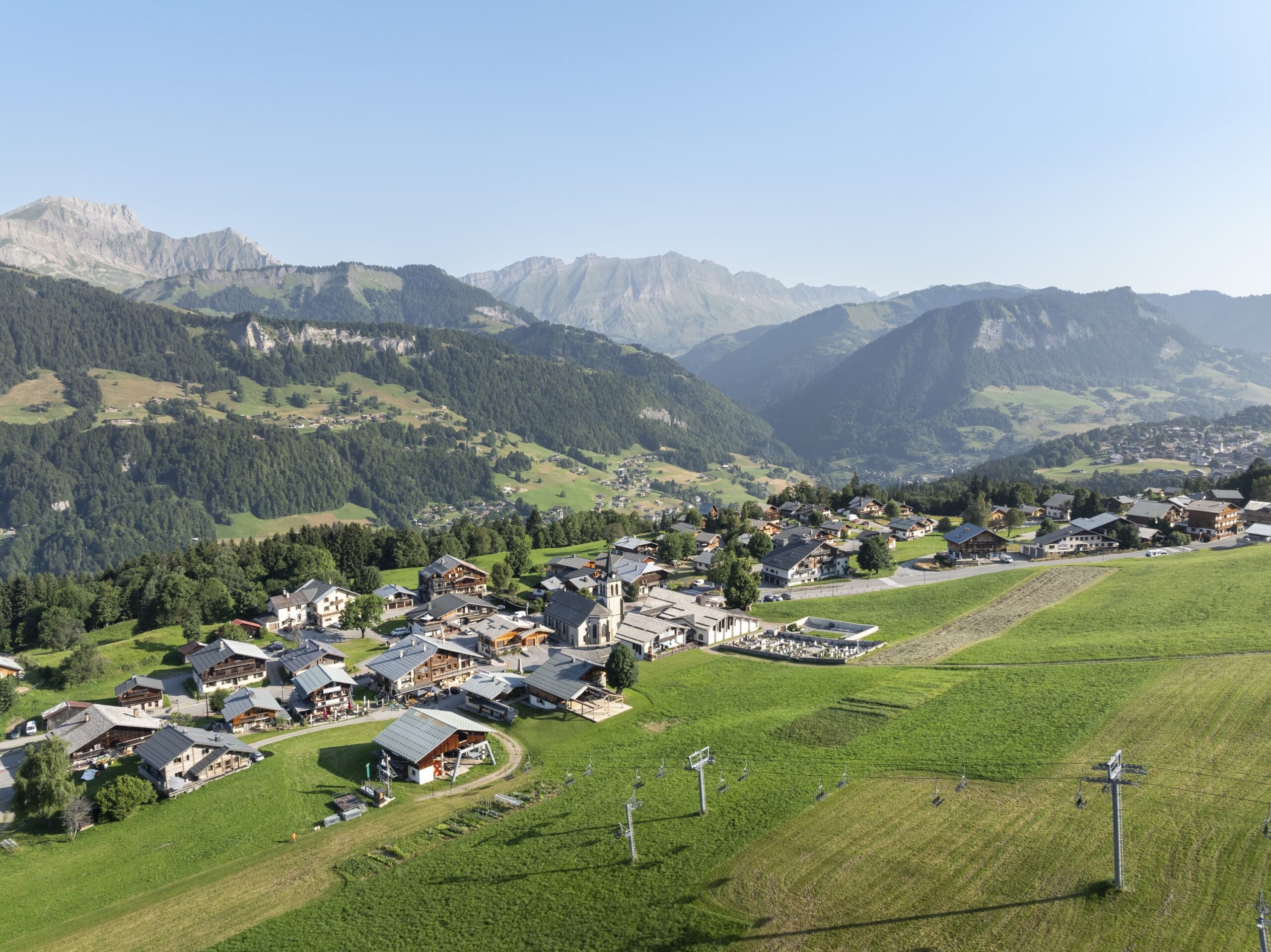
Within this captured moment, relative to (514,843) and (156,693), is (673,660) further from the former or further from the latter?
(156,693)

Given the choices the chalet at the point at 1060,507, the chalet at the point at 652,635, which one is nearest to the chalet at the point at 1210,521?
the chalet at the point at 1060,507

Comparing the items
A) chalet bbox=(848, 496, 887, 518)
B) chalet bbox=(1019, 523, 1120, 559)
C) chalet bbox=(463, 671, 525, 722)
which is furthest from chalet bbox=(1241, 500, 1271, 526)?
chalet bbox=(463, 671, 525, 722)

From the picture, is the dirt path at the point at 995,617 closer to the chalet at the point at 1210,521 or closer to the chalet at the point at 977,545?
the chalet at the point at 977,545

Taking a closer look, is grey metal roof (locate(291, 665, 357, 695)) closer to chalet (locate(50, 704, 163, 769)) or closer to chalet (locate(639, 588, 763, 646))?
chalet (locate(50, 704, 163, 769))

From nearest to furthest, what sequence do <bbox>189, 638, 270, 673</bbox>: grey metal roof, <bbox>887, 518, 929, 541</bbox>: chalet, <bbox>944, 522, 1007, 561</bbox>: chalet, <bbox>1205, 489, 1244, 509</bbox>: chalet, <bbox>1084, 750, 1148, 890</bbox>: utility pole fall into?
<bbox>1084, 750, 1148, 890</bbox>: utility pole, <bbox>189, 638, 270, 673</bbox>: grey metal roof, <bbox>944, 522, 1007, 561</bbox>: chalet, <bbox>1205, 489, 1244, 509</bbox>: chalet, <bbox>887, 518, 929, 541</bbox>: chalet

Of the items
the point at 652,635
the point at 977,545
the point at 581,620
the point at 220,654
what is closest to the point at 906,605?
the point at 652,635

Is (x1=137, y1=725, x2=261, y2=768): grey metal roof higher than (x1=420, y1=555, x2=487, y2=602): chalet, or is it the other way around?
(x1=420, y1=555, x2=487, y2=602): chalet
